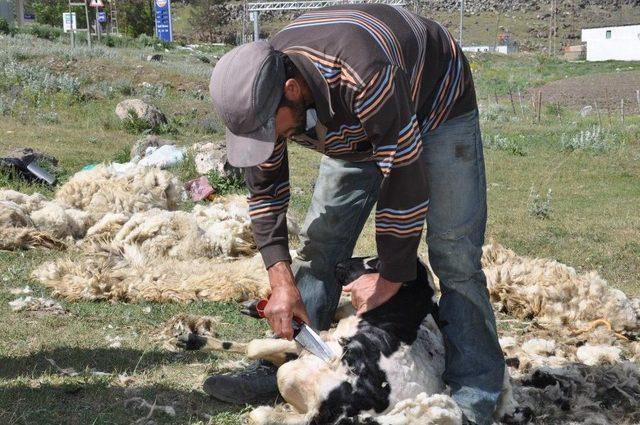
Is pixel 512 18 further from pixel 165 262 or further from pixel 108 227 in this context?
pixel 165 262

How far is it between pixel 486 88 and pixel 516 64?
16.4m

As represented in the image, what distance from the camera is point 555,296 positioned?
16.7 ft

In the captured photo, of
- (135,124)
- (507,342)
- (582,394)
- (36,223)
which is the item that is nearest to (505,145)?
(135,124)

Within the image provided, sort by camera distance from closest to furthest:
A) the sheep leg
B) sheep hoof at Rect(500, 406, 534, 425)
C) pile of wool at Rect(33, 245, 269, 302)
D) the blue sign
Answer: sheep hoof at Rect(500, 406, 534, 425) < the sheep leg < pile of wool at Rect(33, 245, 269, 302) < the blue sign

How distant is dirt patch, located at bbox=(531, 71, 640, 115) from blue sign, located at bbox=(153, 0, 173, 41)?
66.1ft

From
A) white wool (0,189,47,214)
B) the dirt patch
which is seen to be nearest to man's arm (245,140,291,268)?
white wool (0,189,47,214)

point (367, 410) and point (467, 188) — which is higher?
point (467, 188)

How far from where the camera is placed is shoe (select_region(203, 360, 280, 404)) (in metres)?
3.75

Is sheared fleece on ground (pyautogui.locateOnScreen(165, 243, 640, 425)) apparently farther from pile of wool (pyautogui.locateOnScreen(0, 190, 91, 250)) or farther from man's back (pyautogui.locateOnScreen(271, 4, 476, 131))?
pile of wool (pyautogui.locateOnScreen(0, 190, 91, 250))

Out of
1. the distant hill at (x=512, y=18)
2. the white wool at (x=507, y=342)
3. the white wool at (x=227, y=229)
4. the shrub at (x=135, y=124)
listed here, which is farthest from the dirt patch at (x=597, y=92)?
the distant hill at (x=512, y=18)

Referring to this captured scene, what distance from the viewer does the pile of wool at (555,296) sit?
4.95 meters

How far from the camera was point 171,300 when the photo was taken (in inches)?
209

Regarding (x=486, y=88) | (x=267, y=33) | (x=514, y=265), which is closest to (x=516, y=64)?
(x=486, y=88)

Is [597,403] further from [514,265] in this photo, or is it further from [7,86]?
[7,86]
